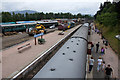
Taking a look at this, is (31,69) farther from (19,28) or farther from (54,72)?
(19,28)

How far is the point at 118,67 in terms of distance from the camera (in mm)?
9500

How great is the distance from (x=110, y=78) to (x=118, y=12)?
19935 millimetres

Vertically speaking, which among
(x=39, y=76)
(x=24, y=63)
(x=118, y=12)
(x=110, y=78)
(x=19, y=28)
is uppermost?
(x=118, y=12)

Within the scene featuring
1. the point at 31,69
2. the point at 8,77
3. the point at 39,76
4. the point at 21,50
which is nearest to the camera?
the point at 39,76

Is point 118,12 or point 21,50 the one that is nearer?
point 21,50

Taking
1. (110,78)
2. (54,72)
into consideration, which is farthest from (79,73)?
(110,78)

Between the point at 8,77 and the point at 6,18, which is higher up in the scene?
the point at 6,18

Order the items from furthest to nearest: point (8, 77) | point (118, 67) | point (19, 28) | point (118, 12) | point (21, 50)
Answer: point (19, 28)
point (118, 12)
point (21, 50)
point (118, 67)
point (8, 77)

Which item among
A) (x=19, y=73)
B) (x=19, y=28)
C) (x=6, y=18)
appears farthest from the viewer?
(x=6, y=18)

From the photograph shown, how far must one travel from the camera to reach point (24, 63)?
9.18 meters

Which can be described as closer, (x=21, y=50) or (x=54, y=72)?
(x=54, y=72)

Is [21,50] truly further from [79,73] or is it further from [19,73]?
[79,73]

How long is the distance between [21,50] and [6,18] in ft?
137

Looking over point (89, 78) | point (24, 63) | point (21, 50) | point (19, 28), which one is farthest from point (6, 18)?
point (89, 78)
